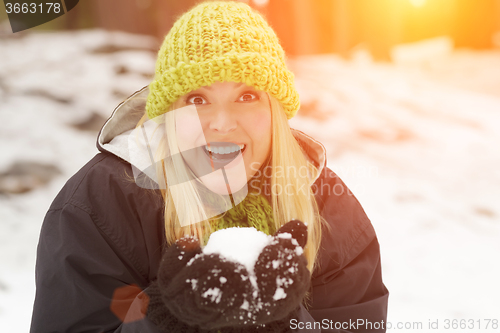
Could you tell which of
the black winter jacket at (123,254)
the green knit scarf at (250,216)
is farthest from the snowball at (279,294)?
the green knit scarf at (250,216)

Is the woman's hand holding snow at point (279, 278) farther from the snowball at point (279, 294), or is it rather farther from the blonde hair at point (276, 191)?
the blonde hair at point (276, 191)

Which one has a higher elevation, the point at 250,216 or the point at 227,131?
the point at 227,131

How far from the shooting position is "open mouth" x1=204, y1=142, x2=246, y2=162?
3.32ft

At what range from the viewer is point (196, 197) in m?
1.04

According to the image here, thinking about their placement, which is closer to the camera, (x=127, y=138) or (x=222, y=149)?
(x=222, y=149)

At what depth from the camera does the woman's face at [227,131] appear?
0.98 metres

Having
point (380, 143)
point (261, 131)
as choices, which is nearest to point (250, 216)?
point (261, 131)

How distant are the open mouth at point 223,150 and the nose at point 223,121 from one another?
0.15 ft

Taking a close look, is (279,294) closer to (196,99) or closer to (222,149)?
(222,149)

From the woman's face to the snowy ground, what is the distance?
1195 millimetres

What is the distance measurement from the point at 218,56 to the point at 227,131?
19 cm

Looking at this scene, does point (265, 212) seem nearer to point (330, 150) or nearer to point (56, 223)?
point (56, 223)

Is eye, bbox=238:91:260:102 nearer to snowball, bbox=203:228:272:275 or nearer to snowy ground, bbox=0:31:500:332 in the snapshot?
snowball, bbox=203:228:272:275

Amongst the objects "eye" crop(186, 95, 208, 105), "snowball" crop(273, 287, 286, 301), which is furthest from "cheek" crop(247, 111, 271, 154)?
"snowball" crop(273, 287, 286, 301)
